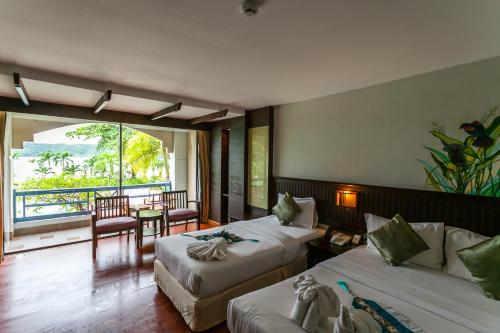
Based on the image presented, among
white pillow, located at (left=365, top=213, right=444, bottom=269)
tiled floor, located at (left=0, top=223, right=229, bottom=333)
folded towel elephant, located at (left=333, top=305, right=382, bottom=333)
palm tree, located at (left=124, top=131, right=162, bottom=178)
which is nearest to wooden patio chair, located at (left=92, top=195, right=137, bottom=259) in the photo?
tiled floor, located at (left=0, top=223, right=229, bottom=333)

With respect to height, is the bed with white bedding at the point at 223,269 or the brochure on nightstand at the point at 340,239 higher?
the brochure on nightstand at the point at 340,239

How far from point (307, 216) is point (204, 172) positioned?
122 inches

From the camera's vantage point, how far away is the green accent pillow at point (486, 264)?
1.71m

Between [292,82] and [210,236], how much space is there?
2.16 metres

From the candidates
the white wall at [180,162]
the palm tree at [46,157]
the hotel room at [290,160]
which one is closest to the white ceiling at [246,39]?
the hotel room at [290,160]

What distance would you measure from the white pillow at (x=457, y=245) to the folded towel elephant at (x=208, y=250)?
2032 mm

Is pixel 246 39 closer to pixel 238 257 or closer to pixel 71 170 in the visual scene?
pixel 238 257

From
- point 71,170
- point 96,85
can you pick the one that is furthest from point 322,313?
point 71,170

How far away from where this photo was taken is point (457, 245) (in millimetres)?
2094

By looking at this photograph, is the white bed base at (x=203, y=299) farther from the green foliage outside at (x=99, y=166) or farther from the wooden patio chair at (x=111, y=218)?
the green foliage outside at (x=99, y=166)

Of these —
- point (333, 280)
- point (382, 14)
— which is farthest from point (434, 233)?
point (382, 14)

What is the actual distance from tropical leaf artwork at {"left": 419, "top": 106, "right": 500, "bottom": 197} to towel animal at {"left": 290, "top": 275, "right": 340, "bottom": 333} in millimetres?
1884

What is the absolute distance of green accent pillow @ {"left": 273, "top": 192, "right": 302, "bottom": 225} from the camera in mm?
3469

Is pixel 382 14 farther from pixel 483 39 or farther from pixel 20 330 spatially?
pixel 20 330
